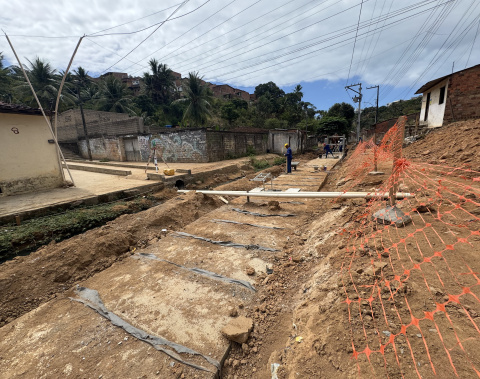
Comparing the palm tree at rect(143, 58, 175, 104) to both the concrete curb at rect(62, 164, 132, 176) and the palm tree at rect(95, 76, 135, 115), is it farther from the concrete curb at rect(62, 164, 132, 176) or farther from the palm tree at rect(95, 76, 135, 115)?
the concrete curb at rect(62, 164, 132, 176)

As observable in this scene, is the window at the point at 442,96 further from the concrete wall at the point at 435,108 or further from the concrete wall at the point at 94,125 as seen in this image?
the concrete wall at the point at 94,125

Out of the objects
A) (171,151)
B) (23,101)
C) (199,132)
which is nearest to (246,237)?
(199,132)

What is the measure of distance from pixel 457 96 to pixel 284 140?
12782 mm

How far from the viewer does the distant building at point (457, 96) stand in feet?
35.1

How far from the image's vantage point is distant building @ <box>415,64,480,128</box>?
1071 centimetres

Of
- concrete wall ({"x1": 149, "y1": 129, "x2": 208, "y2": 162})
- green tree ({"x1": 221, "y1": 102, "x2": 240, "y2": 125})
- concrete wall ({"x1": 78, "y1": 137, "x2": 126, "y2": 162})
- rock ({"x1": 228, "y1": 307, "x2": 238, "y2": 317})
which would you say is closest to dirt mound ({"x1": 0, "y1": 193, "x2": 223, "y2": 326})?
rock ({"x1": 228, "y1": 307, "x2": 238, "y2": 317})

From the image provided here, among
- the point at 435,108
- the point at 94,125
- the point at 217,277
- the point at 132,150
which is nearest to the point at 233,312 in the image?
the point at 217,277

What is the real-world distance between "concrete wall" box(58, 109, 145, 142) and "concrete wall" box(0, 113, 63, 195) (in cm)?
1107

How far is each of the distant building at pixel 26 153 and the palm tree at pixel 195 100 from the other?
18595 mm

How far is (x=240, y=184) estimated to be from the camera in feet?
30.5

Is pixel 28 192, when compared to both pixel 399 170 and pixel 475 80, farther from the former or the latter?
pixel 475 80

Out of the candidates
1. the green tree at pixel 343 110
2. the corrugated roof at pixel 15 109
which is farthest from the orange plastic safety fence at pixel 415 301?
the green tree at pixel 343 110

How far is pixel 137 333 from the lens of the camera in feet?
7.77

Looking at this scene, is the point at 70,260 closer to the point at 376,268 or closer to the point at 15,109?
the point at 376,268
